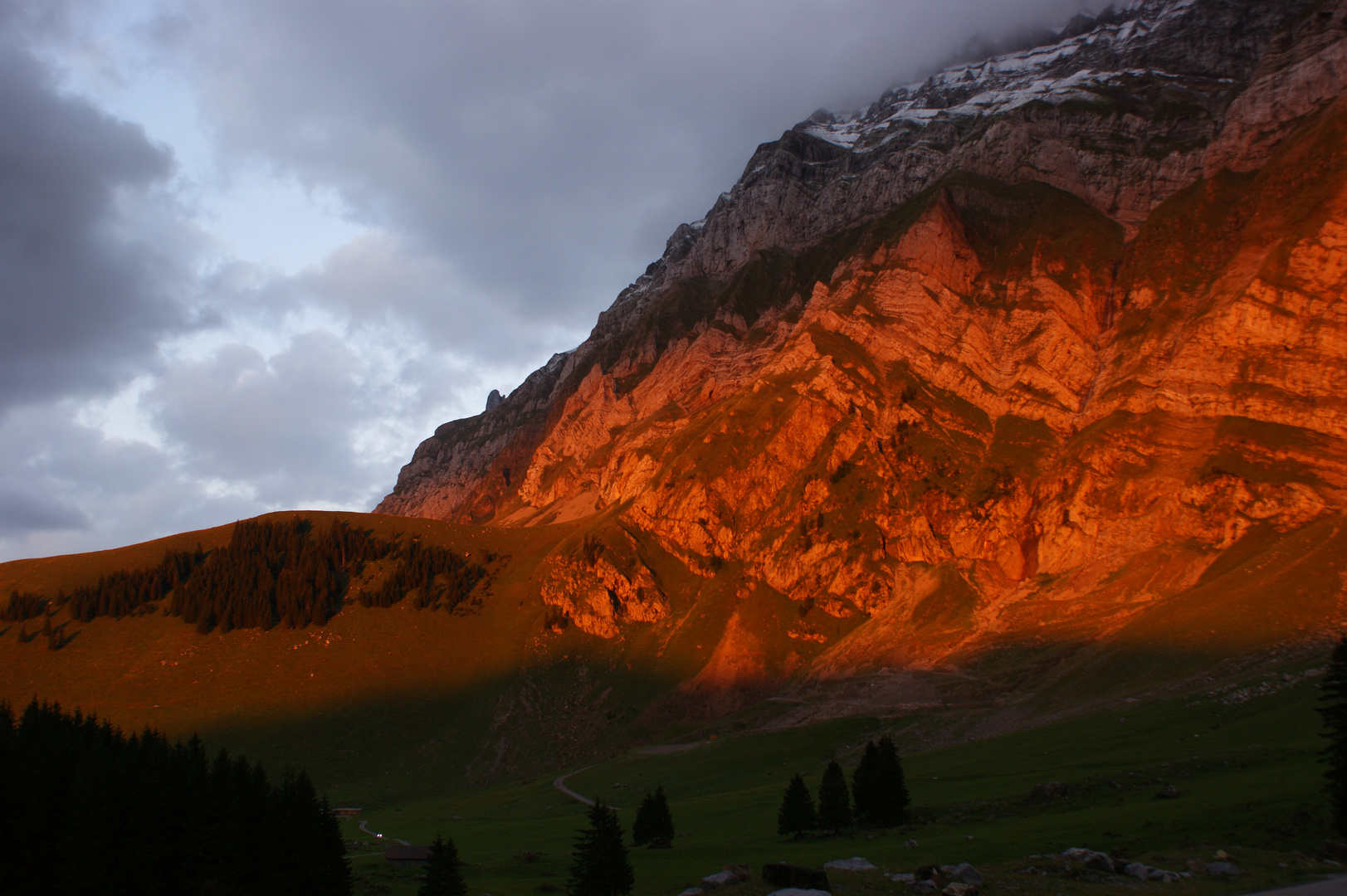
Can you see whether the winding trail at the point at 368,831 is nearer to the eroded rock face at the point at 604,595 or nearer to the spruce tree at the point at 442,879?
the spruce tree at the point at 442,879

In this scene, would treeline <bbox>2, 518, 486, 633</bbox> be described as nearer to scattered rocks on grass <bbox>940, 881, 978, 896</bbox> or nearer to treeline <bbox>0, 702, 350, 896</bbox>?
treeline <bbox>0, 702, 350, 896</bbox>

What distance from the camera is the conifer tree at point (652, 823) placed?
57.2 metres

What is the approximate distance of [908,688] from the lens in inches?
4437

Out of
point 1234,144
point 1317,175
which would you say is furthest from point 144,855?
point 1234,144

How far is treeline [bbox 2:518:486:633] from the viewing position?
158 m

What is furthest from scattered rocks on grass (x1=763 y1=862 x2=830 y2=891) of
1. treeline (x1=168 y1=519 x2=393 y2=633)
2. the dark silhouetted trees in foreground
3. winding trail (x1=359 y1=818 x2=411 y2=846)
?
treeline (x1=168 y1=519 x2=393 y2=633)

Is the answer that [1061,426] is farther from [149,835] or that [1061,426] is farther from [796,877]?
[149,835]

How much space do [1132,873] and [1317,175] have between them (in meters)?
169

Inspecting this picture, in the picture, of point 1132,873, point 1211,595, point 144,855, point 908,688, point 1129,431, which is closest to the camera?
point 1132,873

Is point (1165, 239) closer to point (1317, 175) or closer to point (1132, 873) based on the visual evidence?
point (1317, 175)

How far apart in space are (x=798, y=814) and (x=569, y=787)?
192 feet

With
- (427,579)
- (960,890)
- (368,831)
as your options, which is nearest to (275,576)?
(427,579)

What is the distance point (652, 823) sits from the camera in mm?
57719

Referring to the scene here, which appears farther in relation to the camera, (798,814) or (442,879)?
(798,814)
